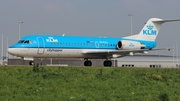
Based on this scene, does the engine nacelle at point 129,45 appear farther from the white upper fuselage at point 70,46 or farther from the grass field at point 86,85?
the grass field at point 86,85

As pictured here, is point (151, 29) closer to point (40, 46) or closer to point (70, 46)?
point (70, 46)

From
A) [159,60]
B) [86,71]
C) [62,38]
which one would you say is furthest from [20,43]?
[159,60]

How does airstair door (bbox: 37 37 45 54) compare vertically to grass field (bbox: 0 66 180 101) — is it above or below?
above

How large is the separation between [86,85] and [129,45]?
2259 cm

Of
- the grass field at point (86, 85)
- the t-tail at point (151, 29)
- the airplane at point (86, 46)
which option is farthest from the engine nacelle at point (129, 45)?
the grass field at point (86, 85)

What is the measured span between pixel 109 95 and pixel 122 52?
23.0m

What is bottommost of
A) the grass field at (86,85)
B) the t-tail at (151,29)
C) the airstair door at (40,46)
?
the grass field at (86,85)

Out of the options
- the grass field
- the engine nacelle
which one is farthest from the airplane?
the grass field

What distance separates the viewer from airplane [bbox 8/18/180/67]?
37.3 metres

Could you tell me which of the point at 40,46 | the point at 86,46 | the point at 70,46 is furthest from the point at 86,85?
the point at 86,46

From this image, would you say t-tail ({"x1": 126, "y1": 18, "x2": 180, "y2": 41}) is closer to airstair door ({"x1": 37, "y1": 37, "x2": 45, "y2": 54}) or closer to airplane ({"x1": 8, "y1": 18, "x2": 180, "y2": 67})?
airplane ({"x1": 8, "y1": 18, "x2": 180, "y2": 67})

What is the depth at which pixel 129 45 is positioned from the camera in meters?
42.8

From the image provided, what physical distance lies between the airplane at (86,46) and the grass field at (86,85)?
12.7 m

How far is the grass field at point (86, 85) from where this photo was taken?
17812mm
